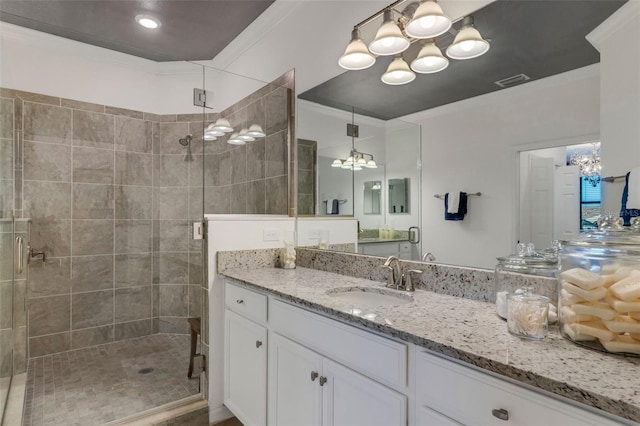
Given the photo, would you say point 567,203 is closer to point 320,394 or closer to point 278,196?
point 320,394

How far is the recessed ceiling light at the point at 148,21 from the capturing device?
2652mm

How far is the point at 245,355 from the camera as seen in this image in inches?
72.7

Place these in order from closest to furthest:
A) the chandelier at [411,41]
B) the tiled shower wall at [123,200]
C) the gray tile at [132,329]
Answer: the chandelier at [411,41]
the tiled shower wall at [123,200]
the gray tile at [132,329]

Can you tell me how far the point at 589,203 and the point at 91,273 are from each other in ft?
11.9

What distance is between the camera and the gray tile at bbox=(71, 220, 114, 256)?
9.94 feet

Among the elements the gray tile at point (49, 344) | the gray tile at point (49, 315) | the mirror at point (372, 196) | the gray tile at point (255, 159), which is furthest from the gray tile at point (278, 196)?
the gray tile at point (49, 344)

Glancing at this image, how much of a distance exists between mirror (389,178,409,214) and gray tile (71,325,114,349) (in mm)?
2883

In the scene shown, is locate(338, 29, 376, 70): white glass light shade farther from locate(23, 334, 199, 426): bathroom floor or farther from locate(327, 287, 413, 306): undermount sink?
locate(23, 334, 199, 426): bathroom floor

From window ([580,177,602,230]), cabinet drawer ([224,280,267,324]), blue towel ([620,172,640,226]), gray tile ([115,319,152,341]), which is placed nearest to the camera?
blue towel ([620,172,640,226])

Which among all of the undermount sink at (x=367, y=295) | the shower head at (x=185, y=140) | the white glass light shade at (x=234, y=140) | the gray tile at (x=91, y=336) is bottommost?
the gray tile at (x=91, y=336)

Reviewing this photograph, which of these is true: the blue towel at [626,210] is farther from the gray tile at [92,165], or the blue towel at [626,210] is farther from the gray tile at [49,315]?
the gray tile at [49,315]

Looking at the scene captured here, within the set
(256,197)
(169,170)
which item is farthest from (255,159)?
(169,170)

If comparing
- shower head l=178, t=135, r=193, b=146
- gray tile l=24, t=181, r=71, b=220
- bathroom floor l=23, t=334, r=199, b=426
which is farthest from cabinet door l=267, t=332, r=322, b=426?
gray tile l=24, t=181, r=71, b=220

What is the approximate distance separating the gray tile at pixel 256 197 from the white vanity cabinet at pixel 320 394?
3.63 feet
